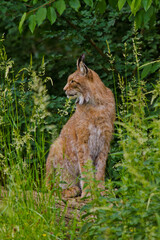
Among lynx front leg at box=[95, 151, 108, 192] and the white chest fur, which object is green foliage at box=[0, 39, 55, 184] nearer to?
the white chest fur

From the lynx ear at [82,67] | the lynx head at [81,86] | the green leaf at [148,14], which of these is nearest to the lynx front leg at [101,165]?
the lynx head at [81,86]

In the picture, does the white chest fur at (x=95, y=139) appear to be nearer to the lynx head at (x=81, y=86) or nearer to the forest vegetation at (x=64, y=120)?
the forest vegetation at (x=64, y=120)

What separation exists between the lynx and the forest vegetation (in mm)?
162

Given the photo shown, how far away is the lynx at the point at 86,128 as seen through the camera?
4801 mm

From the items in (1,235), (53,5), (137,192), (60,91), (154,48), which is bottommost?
(1,235)

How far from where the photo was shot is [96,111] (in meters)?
4.85

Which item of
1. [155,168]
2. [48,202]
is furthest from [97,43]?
[155,168]

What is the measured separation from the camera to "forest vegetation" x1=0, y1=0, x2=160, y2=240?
273 cm

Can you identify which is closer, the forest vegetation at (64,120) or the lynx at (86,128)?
the forest vegetation at (64,120)

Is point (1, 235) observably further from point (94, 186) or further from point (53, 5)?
point (53, 5)

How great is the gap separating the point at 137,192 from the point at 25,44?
18.3 ft

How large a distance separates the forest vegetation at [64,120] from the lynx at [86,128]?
0.53ft

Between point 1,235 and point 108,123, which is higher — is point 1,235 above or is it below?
below

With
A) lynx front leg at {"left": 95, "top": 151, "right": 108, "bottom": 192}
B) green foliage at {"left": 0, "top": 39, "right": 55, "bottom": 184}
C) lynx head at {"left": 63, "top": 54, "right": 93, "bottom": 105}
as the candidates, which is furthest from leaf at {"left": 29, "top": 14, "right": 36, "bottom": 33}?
lynx front leg at {"left": 95, "top": 151, "right": 108, "bottom": 192}
